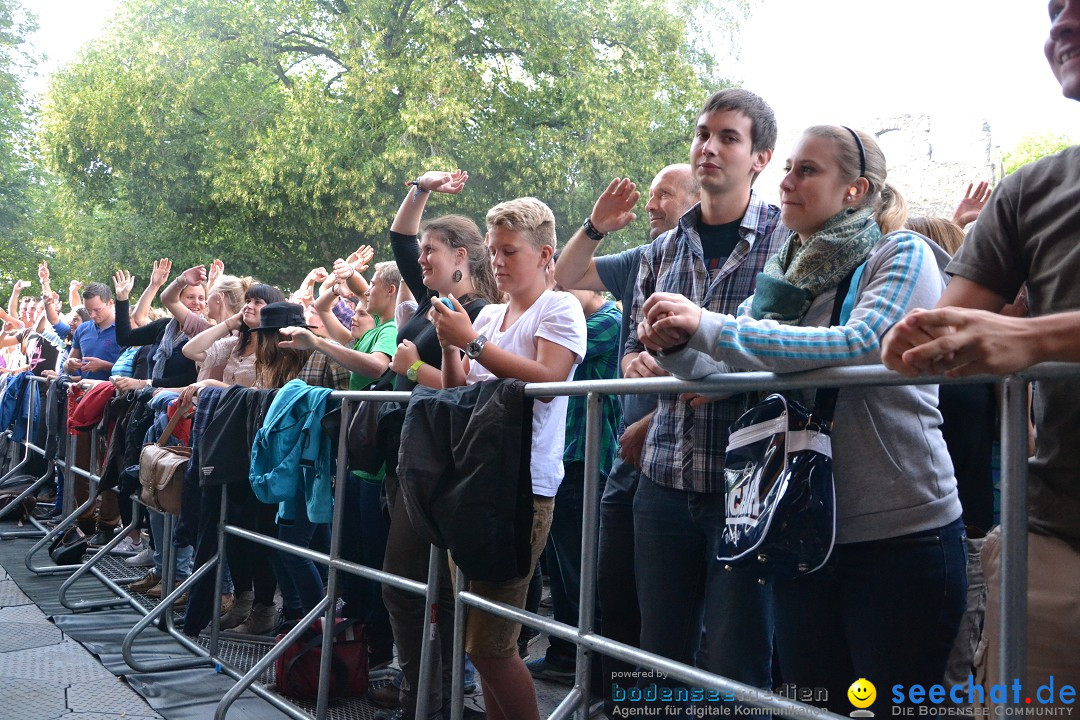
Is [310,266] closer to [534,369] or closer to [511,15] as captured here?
[511,15]

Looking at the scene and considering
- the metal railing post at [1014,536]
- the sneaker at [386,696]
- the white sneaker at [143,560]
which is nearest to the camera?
the metal railing post at [1014,536]

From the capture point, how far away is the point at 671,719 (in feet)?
8.60

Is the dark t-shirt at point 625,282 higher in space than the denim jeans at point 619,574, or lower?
higher

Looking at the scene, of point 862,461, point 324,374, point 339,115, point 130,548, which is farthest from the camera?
point 339,115

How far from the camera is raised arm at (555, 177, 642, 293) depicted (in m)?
3.42

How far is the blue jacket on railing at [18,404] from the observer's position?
373 inches

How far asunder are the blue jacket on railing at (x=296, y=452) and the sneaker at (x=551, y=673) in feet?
4.00

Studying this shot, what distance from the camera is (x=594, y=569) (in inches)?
105

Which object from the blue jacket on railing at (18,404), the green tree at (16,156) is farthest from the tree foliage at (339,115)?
the blue jacket on railing at (18,404)

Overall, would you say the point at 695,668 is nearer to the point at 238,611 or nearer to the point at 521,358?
the point at 521,358

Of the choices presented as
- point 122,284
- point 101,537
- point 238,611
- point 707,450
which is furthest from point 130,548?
point 707,450

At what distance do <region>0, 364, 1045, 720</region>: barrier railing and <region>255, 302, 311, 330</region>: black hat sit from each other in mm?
906

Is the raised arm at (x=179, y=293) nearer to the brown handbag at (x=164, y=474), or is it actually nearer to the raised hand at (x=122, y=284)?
the raised hand at (x=122, y=284)

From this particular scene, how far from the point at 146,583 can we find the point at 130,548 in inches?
58.8
